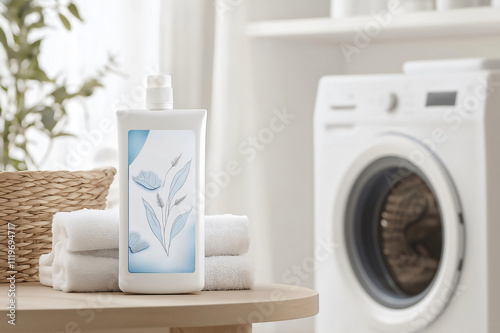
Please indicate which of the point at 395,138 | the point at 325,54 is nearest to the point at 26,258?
the point at 395,138

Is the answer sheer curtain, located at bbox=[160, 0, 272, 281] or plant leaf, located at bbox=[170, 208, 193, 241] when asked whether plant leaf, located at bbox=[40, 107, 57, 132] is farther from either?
plant leaf, located at bbox=[170, 208, 193, 241]

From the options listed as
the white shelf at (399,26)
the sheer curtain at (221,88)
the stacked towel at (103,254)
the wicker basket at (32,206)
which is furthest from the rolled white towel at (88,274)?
the white shelf at (399,26)

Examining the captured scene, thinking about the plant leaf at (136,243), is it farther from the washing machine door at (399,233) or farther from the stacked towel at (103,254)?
the washing machine door at (399,233)

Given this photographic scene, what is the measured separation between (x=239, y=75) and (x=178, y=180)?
1563 millimetres

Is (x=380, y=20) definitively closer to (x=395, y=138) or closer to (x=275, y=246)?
(x=395, y=138)

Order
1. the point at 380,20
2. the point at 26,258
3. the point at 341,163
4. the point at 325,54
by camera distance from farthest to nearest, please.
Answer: the point at 325,54, the point at 380,20, the point at 341,163, the point at 26,258

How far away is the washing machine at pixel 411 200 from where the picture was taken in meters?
1.66

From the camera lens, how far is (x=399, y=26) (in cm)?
207

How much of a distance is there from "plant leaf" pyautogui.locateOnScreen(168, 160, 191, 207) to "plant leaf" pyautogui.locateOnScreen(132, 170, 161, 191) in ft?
0.04

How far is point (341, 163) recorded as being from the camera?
1.93 meters

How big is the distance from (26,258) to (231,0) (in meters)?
1.47

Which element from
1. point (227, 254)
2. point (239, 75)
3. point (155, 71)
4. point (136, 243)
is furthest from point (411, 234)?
point (136, 243)

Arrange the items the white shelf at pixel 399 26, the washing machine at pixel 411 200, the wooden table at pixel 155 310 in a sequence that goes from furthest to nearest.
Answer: the white shelf at pixel 399 26
the washing machine at pixel 411 200
the wooden table at pixel 155 310

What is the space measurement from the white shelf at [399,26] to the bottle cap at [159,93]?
→ 1.41 metres
